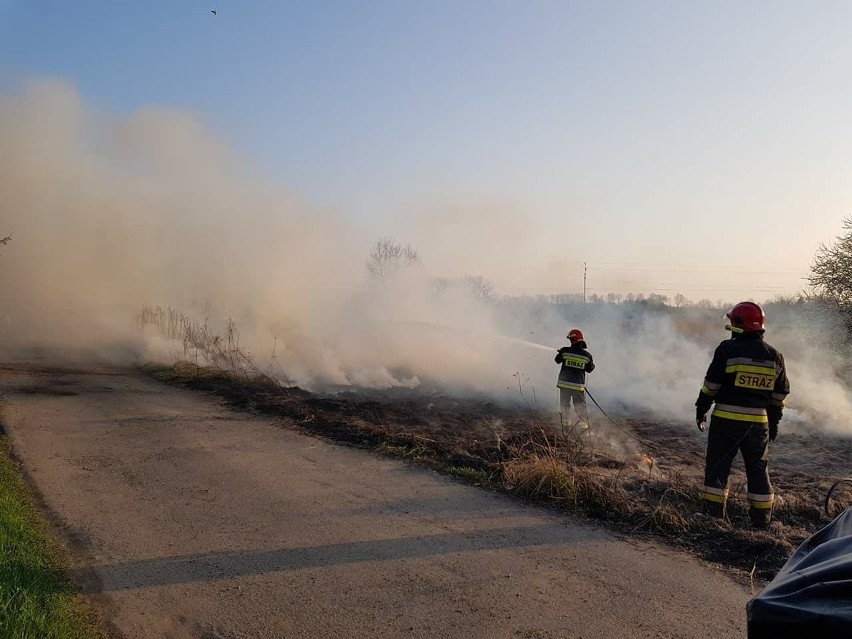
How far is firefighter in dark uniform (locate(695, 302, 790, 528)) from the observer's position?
17.0 feet

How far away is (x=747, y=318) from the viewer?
5.41m

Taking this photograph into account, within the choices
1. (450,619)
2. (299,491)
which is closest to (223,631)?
(450,619)

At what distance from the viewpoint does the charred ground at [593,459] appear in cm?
479

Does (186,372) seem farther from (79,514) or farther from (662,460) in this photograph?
(662,460)

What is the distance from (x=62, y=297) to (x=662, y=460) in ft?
68.1

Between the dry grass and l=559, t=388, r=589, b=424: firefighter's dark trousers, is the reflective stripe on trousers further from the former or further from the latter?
l=559, t=388, r=589, b=424: firefighter's dark trousers

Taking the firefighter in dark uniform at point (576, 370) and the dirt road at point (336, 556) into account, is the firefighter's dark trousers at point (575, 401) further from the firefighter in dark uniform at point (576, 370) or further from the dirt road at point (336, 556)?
the dirt road at point (336, 556)

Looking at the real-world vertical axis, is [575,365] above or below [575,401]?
above

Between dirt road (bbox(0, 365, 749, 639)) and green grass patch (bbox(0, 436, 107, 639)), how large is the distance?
15 centimetres

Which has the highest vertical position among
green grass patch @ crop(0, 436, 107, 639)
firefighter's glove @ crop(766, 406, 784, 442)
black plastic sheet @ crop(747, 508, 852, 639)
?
black plastic sheet @ crop(747, 508, 852, 639)

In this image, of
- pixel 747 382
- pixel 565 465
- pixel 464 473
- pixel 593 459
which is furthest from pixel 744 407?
pixel 464 473

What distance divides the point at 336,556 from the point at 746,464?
373cm

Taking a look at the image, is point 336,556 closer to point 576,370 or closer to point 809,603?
point 809,603

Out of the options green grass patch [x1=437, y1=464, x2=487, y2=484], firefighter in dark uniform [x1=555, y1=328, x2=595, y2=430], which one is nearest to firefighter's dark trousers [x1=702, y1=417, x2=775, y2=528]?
green grass patch [x1=437, y1=464, x2=487, y2=484]
